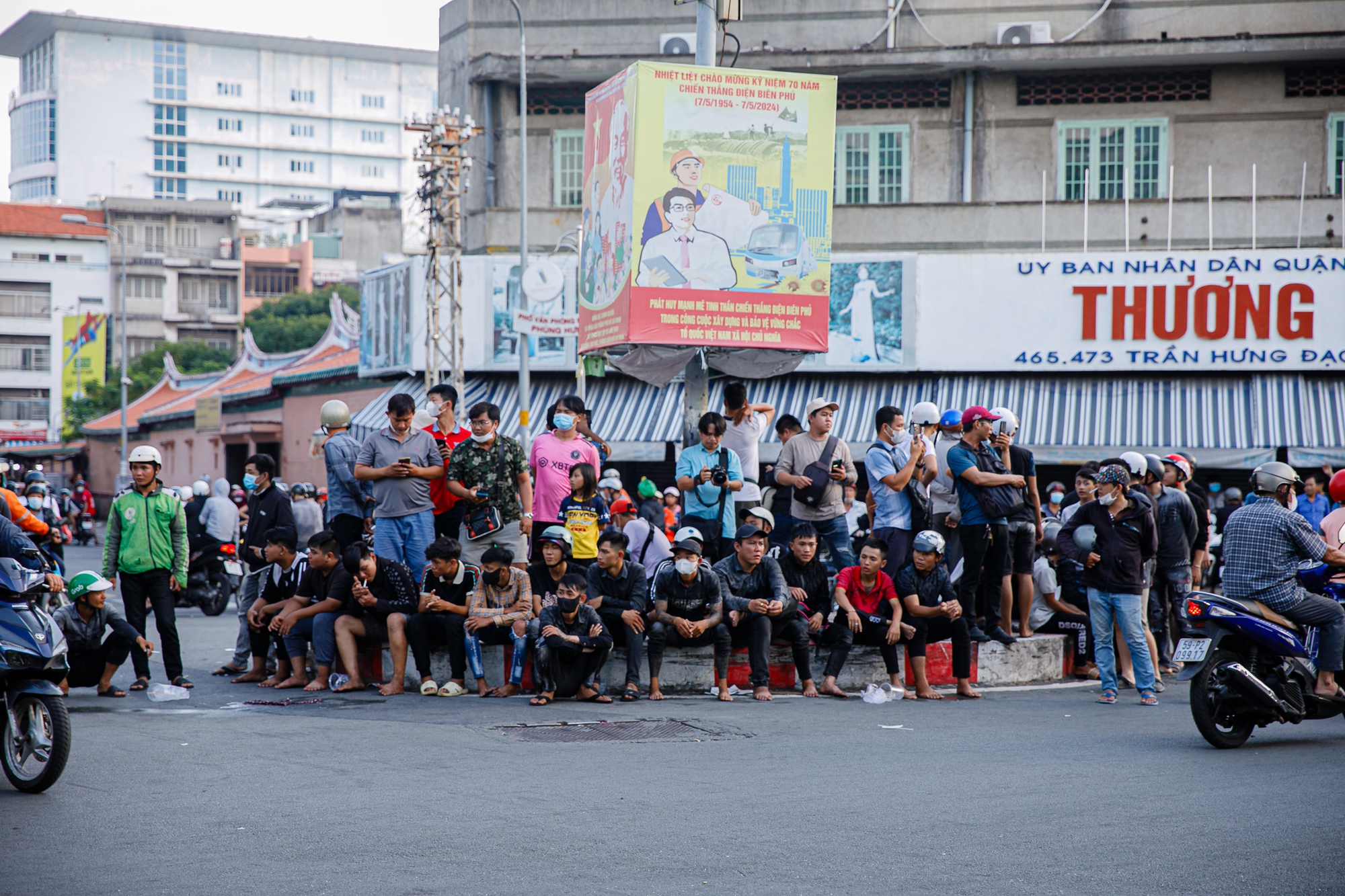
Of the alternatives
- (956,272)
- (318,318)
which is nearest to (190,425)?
(318,318)

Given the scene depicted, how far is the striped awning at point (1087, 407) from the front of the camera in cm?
2105

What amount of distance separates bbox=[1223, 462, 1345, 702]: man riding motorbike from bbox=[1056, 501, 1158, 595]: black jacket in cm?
157

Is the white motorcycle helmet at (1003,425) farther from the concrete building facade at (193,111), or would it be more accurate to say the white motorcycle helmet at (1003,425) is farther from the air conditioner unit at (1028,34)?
the concrete building facade at (193,111)

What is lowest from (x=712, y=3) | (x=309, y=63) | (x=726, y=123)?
(x=726, y=123)

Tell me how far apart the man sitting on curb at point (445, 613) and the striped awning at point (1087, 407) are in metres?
9.71

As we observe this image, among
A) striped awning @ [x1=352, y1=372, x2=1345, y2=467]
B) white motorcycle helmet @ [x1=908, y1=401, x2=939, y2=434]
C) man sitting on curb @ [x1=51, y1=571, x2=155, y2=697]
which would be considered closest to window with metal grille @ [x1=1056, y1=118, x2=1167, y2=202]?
striped awning @ [x1=352, y1=372, x2=1345, y2=467]

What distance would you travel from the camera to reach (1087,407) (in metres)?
22.3

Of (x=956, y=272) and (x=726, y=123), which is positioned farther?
(x=956, y=272)

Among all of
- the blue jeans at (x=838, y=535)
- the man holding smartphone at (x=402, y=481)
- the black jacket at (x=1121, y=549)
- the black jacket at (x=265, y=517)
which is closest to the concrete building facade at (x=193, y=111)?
the black jacket at (x=265, y=517)

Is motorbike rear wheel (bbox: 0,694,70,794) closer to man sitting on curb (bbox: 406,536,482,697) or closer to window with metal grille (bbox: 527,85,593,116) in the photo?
man sitting on curb (bbox: 406,536,482,697)

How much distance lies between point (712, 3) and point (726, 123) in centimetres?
103

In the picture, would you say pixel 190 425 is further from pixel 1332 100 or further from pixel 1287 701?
pixel 1287 701

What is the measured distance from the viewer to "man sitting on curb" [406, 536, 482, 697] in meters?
10.5

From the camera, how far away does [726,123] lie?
1152 cm
